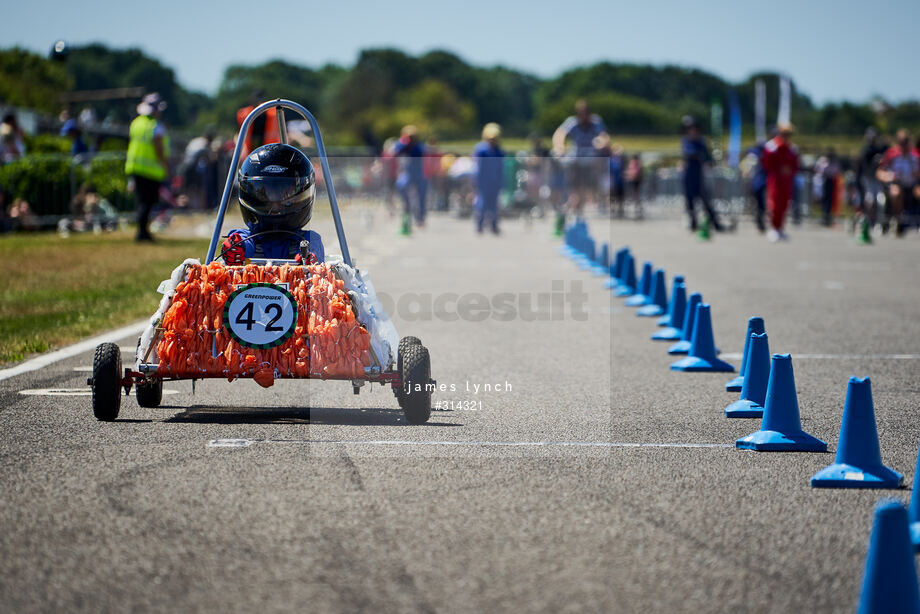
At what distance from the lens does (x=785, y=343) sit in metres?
10.2

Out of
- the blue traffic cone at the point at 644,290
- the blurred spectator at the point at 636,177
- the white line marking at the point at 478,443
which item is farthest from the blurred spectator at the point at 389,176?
the white line marking at the point at 478,443

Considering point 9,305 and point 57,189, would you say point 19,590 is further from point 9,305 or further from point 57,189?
point 57,189

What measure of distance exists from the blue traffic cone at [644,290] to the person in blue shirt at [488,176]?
44.5ft

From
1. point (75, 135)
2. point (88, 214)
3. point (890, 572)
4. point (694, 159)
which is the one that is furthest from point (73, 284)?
point (694, 159)

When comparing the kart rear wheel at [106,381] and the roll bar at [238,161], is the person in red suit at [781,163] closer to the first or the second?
the roll bar at [238,161]

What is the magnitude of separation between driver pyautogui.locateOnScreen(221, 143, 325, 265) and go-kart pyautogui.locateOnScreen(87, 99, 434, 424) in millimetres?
339

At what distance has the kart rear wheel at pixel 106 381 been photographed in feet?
20.5

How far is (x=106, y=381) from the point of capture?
20.6 ft

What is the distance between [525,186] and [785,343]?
26.4 metres

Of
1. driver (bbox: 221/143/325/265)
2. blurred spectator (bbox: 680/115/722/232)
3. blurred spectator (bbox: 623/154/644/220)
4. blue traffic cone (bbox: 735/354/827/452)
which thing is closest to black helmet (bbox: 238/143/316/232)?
driver (bbox: 221/143/325/265)

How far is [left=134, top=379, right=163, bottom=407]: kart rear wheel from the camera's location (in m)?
6.82

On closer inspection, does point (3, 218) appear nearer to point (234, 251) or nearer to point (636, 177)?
point (234, 251)

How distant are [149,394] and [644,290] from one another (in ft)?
24.4

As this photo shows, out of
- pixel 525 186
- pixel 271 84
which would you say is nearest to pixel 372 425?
pixel 525 186
